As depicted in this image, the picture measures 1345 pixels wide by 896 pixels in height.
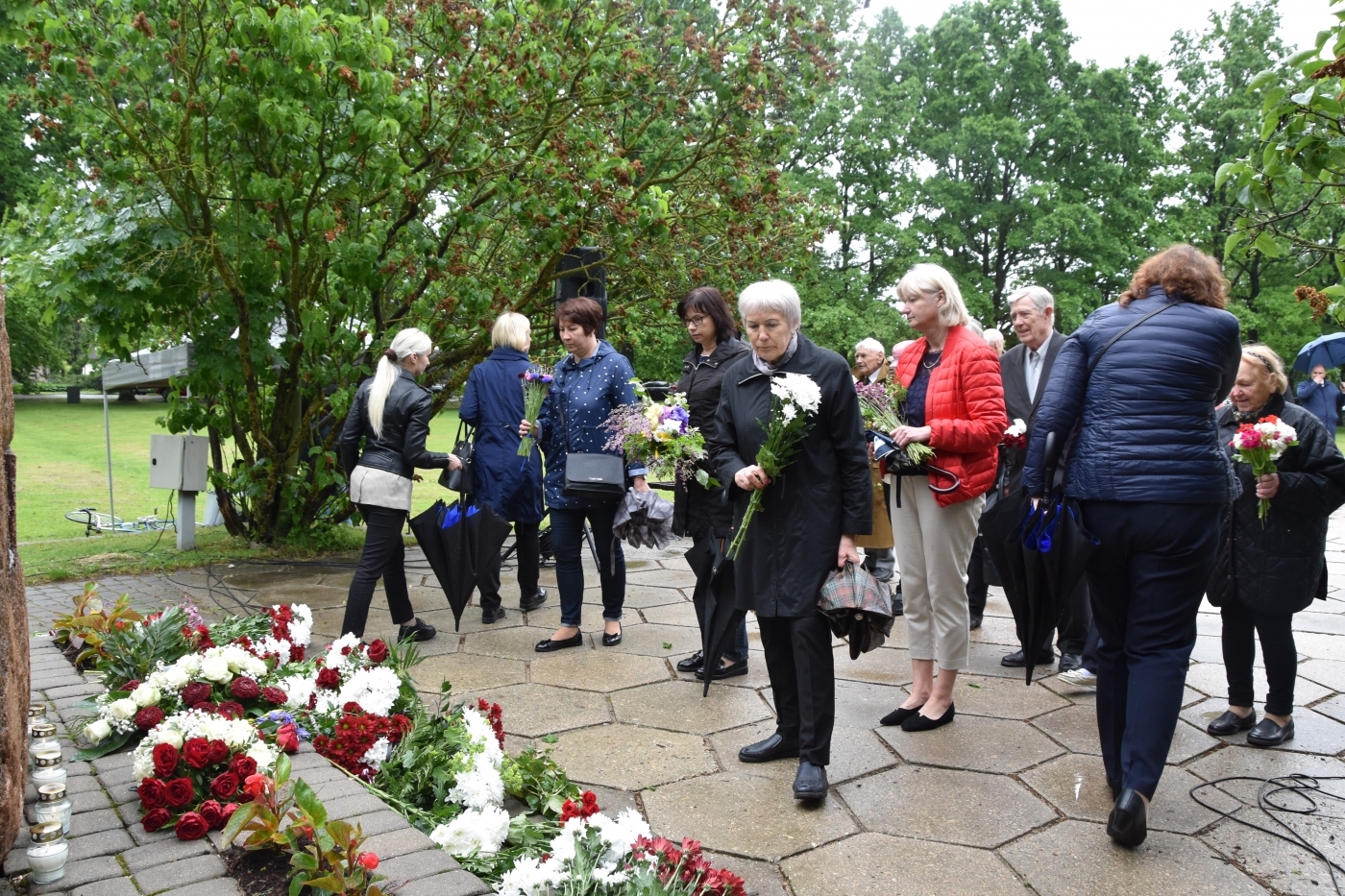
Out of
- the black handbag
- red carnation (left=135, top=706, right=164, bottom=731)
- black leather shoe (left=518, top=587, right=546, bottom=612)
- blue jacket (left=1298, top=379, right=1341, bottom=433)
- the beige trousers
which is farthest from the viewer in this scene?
blue jacket (left=1298, top=379, right=1341, bottom=433)

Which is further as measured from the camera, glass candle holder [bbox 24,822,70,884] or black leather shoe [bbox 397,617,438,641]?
black leather shoe [bbox 397,617,438,641]

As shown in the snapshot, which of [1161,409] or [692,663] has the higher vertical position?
[1161,409]

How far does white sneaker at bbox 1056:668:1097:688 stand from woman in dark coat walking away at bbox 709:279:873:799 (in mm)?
1991

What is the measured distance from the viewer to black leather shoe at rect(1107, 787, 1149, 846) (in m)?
3.20

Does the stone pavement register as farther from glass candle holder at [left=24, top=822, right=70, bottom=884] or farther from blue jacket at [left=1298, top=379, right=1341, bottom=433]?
blue jacket at [left=1298, top=379, right=1341, bottom=433]

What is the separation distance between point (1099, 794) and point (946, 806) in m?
0.61

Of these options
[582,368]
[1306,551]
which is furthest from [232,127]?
[1306,551]

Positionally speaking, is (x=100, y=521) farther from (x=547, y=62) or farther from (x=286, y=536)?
(x=547, y=62)

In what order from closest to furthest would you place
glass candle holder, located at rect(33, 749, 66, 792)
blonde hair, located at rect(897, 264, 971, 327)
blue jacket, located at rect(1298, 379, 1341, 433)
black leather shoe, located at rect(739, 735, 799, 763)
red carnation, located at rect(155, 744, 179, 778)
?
1. glass candle holder, located at rect(33, 749, 66, 792)
2. red carnation, located at rect(155, 744, 179, 778)
3. black leather shoe, located at rect(739, 735, 799, 763)
4. blonde hair, located at rect(897, 264, 971, 327)
5. blue jacket, located at rect(1298, 379, 1341, 433)

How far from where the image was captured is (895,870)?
309cm

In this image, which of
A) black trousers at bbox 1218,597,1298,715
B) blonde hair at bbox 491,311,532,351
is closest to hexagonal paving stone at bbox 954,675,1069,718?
black trousers at bbox 1218,597,1298,715

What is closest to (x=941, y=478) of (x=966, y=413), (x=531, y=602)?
(x=966, y=413)

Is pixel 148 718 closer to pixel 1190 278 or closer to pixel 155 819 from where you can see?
pixel 155 819

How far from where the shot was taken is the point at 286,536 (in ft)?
30.1
